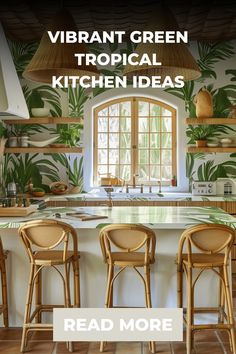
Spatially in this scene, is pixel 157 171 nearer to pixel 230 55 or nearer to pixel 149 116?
pixel 149 116

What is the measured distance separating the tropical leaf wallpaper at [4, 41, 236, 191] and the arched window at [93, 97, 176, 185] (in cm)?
27

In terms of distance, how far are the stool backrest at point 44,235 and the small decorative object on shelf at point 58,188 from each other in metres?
3.03

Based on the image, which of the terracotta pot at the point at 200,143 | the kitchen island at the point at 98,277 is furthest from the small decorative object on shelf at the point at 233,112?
the kitchen island at the point at 98,277

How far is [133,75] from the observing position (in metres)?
3.99

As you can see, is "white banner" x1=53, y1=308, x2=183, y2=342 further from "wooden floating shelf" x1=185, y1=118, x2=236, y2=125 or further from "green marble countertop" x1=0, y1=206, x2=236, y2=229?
"wooden floating shelf" x1=185, y1=118, x2=236, y2=125

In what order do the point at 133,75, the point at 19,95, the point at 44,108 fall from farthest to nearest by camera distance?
the point at 44,108
the point at 19,95
the point at 133,75

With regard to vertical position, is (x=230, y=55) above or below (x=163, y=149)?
above

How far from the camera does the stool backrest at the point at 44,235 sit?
362 cm

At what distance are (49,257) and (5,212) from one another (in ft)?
2.19

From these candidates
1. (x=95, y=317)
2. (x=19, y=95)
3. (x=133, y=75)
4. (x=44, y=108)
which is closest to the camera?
(x=95, y=317)

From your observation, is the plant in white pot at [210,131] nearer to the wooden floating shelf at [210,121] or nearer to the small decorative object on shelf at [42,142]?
the wooden floating shelf at [210,121]

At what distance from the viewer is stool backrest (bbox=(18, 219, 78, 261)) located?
3.62 meters

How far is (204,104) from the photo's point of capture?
264 inches

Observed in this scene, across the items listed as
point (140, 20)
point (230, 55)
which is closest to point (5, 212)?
point (140, 20)
